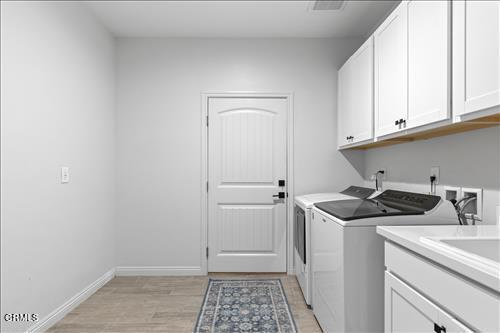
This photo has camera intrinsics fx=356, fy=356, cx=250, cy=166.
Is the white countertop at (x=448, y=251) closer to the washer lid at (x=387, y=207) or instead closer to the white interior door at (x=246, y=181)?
the washer lid at (x=387, y=207)

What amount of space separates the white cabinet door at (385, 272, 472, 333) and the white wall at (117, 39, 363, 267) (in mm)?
2285

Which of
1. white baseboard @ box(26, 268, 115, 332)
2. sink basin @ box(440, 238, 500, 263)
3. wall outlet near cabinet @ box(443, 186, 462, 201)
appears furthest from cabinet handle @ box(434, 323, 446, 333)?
white baseboard @ box(26, 268, 115, 332)

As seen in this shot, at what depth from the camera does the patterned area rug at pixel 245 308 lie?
8.41ft

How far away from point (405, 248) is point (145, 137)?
9.89ft

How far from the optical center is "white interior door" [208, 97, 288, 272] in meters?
3.83

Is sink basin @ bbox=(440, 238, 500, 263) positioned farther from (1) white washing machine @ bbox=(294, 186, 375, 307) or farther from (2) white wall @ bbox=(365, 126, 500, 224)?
(1) white washing machine @ bbox=(294, 186, 375, 307)

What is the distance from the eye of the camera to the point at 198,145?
12.5ft

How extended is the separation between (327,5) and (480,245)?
2.38 metres

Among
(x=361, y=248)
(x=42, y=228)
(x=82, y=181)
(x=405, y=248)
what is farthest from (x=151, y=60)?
(x=405, y=248)

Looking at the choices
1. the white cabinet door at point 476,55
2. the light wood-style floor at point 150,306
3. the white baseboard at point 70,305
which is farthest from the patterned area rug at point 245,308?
the white cabinet door at point 476,55

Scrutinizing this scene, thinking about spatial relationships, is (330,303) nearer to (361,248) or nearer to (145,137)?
(361,248)

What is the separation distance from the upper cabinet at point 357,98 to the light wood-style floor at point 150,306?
1489 mm

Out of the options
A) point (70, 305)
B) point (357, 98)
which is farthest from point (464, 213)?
point (70, 305)

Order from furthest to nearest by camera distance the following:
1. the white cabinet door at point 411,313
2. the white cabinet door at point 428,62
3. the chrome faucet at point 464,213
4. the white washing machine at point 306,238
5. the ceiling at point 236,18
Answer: the ceiling at point 236,18, the white washing machine at point 306,238, the chrome faucet at point 464,213, the white cabinet door at point 428,62, the white cabinet door at point 411,313
